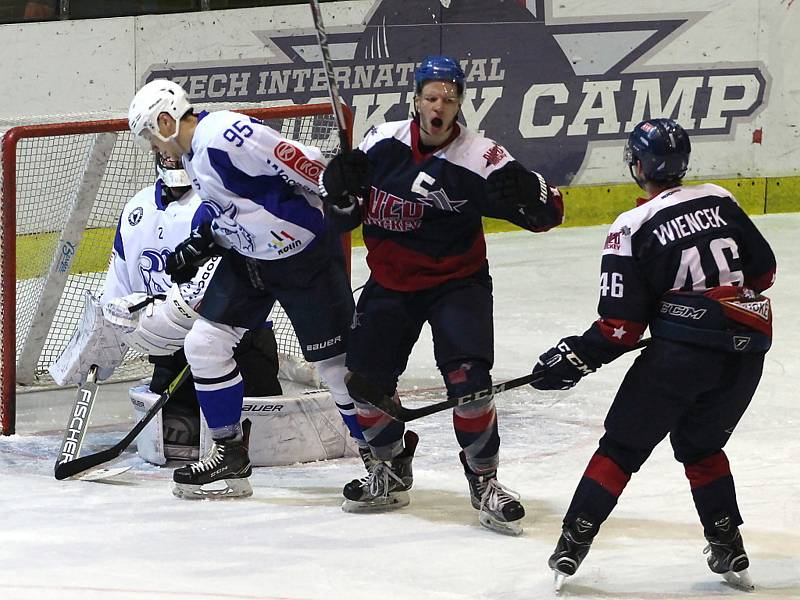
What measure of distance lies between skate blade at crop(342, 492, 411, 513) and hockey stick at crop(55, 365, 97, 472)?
0.86 m

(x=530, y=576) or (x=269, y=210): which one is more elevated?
(x=269, y=210)

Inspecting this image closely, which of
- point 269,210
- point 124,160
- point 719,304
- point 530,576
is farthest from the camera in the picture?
point 124,160

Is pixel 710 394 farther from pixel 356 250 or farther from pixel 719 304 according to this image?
pixel 356 250

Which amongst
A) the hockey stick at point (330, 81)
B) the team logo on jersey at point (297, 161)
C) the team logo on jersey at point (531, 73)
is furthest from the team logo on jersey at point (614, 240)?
the team logo on jersey at point (531, 73)

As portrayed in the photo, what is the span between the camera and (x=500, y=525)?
339 cm

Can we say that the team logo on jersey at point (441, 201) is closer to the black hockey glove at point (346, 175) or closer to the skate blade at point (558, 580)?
the black hockey glove at point (346, 175)

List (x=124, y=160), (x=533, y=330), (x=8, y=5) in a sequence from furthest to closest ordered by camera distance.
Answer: (x=8, y=5), (x=533, y=330), (x=124, y=160)

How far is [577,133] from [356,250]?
1404 mm

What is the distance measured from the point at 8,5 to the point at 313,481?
3604mm

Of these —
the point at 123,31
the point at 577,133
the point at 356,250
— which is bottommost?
the point at 356,250

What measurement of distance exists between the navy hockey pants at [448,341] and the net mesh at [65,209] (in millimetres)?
1403

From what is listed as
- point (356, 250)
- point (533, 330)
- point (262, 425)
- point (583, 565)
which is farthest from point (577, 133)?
point (583, 565)

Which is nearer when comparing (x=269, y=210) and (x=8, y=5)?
(x=269, y=210)

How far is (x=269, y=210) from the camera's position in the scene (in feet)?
11.7
